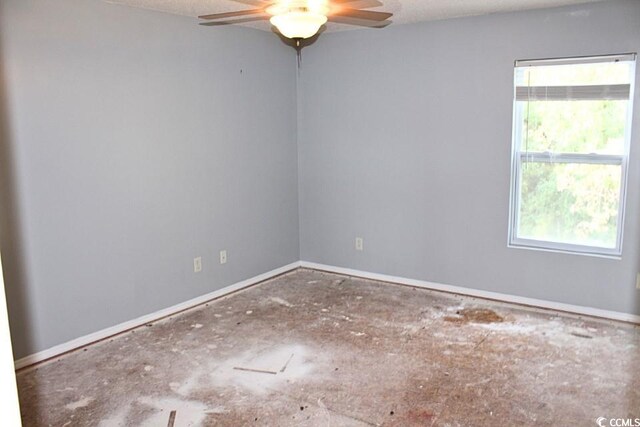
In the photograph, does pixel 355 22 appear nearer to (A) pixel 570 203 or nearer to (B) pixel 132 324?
(A) pixel 570 203

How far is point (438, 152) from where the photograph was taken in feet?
14.5

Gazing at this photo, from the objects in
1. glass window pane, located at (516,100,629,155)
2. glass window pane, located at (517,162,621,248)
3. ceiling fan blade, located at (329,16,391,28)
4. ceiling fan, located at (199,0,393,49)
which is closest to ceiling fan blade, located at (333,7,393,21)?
ceiling fan, located at (199,0,393,49)

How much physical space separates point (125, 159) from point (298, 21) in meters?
1.76

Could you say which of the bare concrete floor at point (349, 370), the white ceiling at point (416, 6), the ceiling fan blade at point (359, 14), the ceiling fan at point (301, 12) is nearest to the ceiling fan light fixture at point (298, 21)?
the ceiling fan at point (301, 12)

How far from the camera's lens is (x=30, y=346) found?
325cm

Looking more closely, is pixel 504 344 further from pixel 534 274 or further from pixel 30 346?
pixel 30 346

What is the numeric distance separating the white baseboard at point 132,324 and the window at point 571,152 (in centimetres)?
228

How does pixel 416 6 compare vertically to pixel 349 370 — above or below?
above

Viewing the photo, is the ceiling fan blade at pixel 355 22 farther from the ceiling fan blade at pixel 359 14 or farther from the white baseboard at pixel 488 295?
the white baseboard at pixel 488 295

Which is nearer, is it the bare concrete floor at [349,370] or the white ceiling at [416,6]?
the bare concrete floor at [349,370]

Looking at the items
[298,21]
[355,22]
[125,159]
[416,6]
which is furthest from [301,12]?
[125,159]

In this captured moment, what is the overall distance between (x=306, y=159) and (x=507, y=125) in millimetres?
1932

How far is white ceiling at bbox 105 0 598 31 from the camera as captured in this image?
3523mm

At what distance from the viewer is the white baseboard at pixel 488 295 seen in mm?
3889
